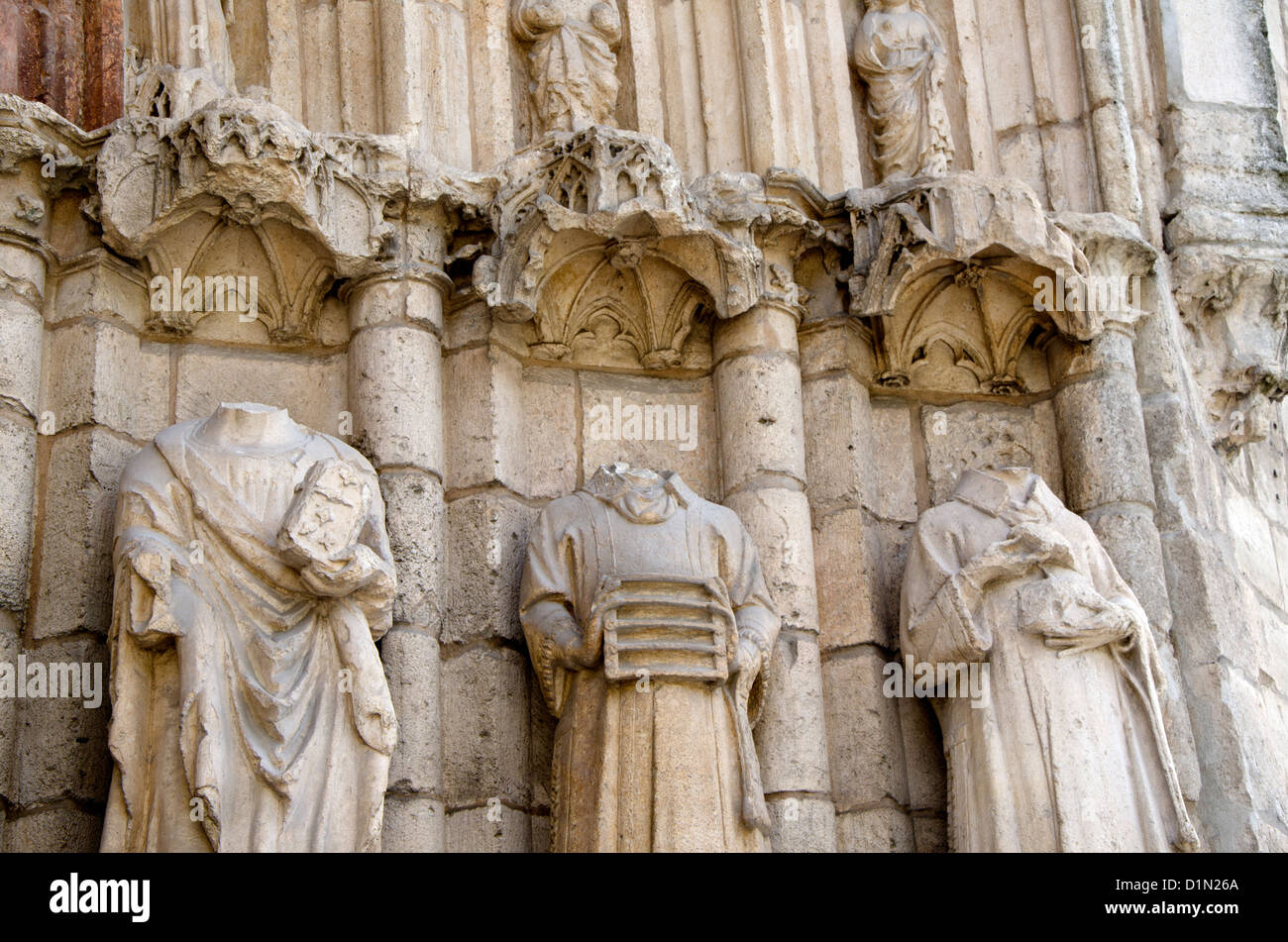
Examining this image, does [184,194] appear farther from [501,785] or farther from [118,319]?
[501,785]

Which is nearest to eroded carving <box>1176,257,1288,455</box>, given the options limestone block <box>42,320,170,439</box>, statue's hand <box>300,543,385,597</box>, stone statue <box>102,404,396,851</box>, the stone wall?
the stone wall

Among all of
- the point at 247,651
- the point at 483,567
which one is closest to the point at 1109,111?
the point at 483,567

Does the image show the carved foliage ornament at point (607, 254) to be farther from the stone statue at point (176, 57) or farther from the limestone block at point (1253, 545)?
the limestone block at point (1253, 545)

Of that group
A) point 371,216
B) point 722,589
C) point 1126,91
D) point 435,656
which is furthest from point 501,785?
point 1126,91

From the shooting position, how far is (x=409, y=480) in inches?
323

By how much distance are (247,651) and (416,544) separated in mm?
972

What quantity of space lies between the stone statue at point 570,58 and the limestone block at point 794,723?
2289 mm

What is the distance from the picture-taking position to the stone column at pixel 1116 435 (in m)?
8.76

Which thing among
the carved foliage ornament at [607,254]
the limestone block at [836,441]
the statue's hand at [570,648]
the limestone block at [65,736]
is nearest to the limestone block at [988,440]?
the limestone block at [836,441]

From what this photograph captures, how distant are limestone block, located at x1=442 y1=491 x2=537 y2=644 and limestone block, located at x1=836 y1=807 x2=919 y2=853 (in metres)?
1.38

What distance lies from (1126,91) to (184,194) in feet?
13.7

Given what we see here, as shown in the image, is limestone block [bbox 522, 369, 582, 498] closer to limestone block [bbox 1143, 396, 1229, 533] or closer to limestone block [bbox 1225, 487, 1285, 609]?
limestone block [bbox 1143, 396, 1229, 533]

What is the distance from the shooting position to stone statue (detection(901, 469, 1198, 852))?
7.85 m

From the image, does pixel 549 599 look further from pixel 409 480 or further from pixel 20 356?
pixel 20 356
